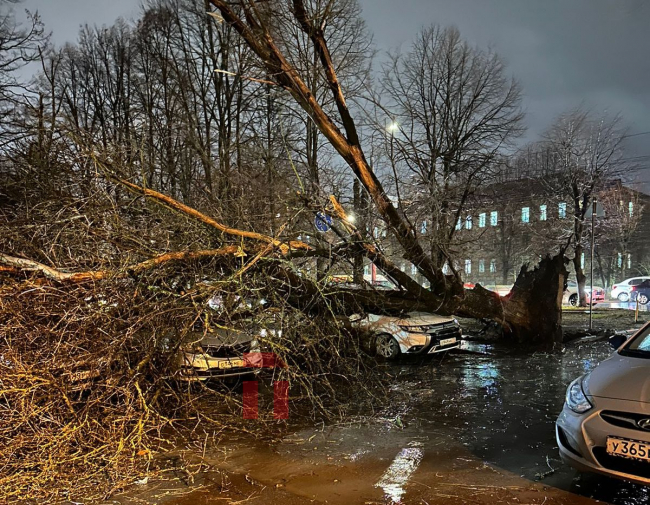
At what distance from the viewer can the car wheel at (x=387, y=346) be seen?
28.9 feet

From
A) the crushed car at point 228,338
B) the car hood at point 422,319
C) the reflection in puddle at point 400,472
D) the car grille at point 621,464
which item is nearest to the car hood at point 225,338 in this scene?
the crushed car at point 228,338

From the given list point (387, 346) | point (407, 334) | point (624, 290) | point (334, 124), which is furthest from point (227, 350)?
point (624, 290)

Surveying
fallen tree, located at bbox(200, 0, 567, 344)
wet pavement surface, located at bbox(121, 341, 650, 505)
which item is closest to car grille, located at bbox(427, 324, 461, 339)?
fallen tree, located at bbox(200, 0, 567, 344)

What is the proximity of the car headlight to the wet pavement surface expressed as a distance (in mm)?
580

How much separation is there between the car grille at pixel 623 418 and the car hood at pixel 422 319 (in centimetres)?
543

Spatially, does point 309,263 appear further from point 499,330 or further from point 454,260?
point 499,330

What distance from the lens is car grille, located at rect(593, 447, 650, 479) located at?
9.81ft

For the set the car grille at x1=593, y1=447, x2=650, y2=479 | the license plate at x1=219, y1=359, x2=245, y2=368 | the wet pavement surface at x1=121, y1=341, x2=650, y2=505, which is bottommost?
the wet pavement surface at x1=121, y1=341, x2=650, y2=505

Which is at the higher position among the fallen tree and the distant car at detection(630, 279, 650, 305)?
the fallen tree

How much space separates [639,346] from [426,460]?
6.84 feet

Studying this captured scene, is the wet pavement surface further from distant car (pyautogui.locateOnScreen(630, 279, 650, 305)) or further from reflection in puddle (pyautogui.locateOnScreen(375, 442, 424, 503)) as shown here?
distant car (pyautogui.locateOnScreen(630, 279, 650, 305))

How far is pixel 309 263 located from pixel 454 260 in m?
3.61

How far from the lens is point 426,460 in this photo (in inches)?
169

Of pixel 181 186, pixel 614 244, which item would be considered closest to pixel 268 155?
pixel 181 186
